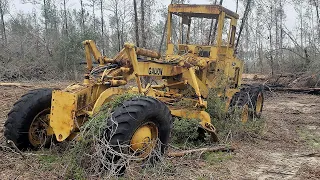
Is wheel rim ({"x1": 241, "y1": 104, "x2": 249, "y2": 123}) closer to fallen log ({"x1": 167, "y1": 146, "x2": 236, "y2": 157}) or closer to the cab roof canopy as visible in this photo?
fallen log ({"x1": 167, "y1": 146, "x2": 236, "y2": 157})

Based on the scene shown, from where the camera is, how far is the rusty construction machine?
4.90m

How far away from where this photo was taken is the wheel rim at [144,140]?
4.80 m

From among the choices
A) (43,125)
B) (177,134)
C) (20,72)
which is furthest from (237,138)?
Result: (20,72)

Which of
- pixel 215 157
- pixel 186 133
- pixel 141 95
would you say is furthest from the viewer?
pixel 186 133

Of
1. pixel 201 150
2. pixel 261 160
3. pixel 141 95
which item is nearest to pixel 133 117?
pixel 141 95

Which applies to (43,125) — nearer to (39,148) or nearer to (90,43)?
(39,148)

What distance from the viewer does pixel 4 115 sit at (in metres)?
8.84

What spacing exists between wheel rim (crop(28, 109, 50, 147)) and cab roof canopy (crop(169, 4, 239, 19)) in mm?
4062

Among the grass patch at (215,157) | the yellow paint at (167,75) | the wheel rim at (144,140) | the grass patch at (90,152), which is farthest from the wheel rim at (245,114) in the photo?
the grass patch at (90,152)

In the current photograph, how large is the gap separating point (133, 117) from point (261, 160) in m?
2.70

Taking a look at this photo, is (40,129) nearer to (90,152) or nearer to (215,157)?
(90,152)

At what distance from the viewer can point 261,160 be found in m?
6.02

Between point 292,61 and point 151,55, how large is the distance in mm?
17028

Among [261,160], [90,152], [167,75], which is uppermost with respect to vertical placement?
[167,75]
